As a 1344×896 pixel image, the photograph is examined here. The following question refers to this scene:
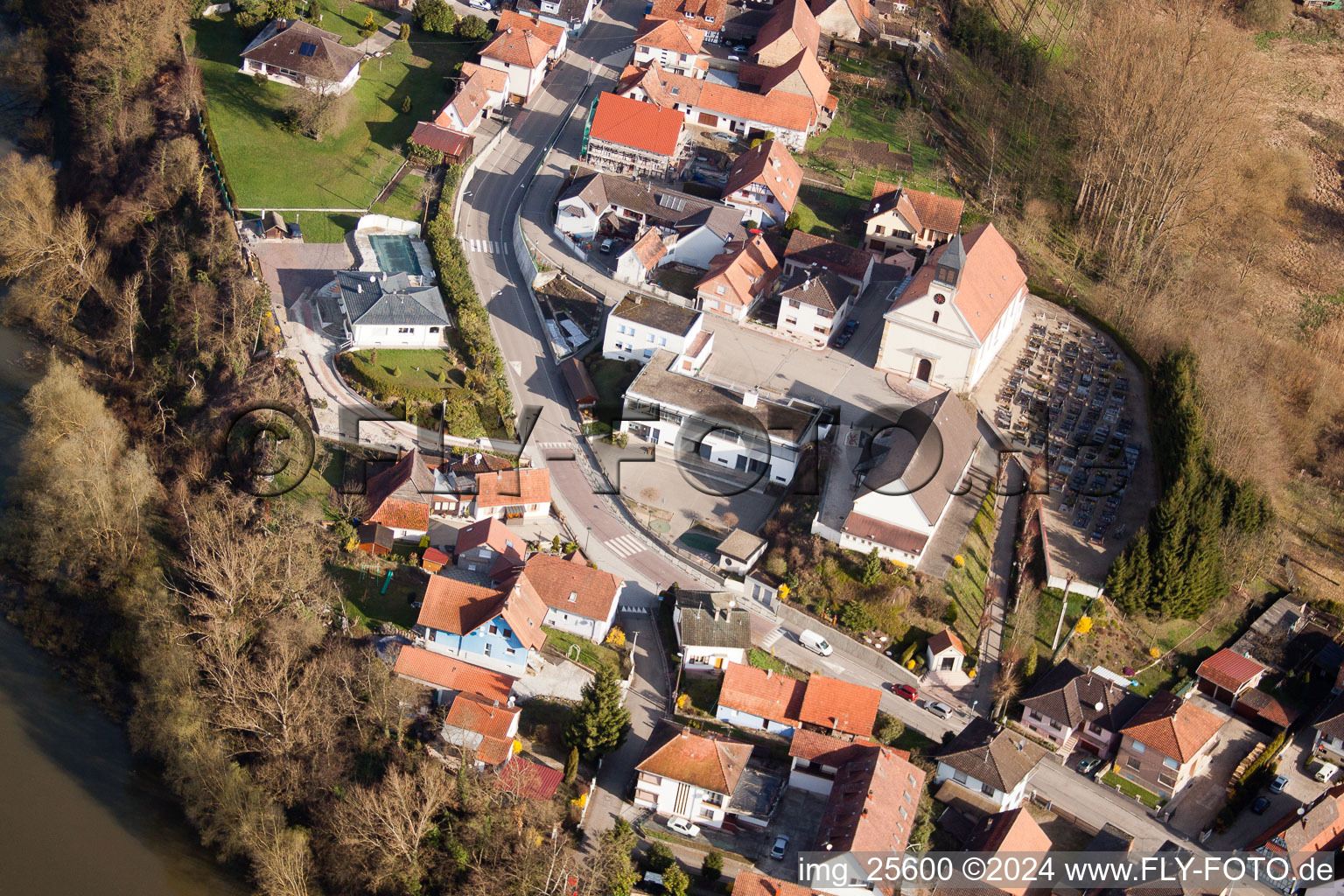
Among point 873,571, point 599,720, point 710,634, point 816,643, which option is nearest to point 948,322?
point 873,571

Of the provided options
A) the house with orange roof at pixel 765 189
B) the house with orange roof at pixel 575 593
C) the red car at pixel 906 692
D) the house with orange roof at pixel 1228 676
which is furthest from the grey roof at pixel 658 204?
the house with orange roof at pixel 1228 676

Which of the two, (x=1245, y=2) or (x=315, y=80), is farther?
(x=1245, y=2)

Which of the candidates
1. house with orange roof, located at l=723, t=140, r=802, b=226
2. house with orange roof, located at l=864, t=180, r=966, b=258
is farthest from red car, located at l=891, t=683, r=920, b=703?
house with orange roof, located at l=723, t=140, r=802, b=226

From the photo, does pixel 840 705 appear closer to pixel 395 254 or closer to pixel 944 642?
pixel 944 642

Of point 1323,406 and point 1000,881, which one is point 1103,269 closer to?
point 1323,406

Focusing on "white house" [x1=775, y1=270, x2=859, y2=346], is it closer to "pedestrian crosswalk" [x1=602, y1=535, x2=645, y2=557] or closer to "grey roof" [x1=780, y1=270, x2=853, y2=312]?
"grey roof" [x1=780, y1=270, x2=853, y2=312]

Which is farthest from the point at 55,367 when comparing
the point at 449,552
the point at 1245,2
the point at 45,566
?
the point at 1245,2
